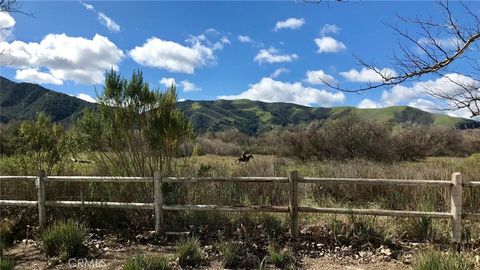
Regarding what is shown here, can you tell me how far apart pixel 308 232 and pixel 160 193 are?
9.77ft

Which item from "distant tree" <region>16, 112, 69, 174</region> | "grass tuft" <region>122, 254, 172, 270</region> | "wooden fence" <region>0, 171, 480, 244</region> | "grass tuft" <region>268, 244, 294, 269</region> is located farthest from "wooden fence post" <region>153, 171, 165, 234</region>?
"distant tree" <region>16, 112, 69, 174</region>

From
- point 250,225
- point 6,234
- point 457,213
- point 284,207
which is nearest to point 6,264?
point 6,234

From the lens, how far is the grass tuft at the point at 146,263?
6327 millimetres

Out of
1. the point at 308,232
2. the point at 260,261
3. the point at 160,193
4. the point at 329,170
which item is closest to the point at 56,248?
the point at 160,193

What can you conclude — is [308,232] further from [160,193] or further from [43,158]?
[43,158]

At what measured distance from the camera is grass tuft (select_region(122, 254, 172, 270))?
6327 millimetres

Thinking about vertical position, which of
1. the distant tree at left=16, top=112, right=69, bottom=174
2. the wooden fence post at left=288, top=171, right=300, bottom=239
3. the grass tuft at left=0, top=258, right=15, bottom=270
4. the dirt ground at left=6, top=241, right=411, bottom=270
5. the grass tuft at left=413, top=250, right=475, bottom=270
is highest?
the distant tree at left=16, top=112, right=69, bottom=174

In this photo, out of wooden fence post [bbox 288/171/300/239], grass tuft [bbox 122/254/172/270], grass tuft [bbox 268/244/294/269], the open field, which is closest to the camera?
grass tuft [bbox 122/254/172/270]

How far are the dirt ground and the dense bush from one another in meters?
0.18

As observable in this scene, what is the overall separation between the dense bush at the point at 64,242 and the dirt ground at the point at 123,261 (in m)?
0.18

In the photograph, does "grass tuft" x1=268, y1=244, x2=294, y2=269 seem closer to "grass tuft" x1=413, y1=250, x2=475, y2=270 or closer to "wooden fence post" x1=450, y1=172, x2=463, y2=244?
"grass tuft" x1=413, y1=250, x2=475, y2=270

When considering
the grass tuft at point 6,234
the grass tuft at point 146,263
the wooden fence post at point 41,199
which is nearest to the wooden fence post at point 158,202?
the grass tuft at point 146,263

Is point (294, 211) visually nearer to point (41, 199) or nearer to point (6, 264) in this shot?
point (6, 264)

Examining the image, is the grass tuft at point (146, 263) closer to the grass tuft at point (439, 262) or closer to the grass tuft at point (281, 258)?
the grass tuft at point (281, 258)
